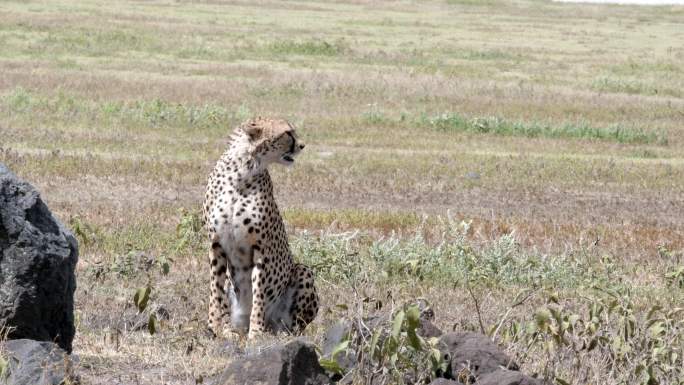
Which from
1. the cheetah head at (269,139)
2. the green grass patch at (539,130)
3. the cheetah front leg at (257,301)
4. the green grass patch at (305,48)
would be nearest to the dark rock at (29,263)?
the cheetah front leg at (257,301)

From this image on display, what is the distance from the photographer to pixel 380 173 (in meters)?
18.1

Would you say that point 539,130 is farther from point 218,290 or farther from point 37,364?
point 37,364

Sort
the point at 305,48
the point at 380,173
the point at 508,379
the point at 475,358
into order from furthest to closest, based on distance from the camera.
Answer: the point at 305,48
the point at 380,173
the point at 475,358
the point at 508,379

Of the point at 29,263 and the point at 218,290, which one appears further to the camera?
the point at 218,290

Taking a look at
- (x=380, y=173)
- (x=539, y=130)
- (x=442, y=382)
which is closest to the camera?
(x=442, y=382)

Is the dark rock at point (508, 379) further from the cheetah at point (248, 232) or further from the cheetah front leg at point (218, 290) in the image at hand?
the cheetah front leg at point (218, 290)

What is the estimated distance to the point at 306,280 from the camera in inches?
325

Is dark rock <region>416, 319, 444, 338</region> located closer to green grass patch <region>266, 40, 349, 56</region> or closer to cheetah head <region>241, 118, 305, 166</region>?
cheetah head <region>241, 118, 305, 166</region>

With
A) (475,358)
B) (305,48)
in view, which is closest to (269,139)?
(475,358)

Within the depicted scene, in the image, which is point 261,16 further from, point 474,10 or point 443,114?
point 443,114

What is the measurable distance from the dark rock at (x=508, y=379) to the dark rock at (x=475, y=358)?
31cm

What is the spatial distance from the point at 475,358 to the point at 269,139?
2.01 meters

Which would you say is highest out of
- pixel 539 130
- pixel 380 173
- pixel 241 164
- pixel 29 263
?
pixel 241 164

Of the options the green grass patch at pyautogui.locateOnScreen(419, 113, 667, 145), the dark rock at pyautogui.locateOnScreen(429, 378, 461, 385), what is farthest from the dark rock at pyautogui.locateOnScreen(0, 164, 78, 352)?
the green grass patch at pyautogui.locateOnScreen(419, 113, 667, 145)
